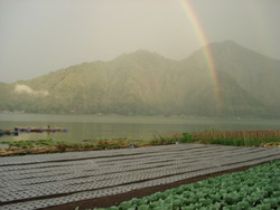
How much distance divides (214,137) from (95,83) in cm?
10796

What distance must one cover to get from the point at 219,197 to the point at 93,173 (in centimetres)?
315

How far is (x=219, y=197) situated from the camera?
545 cm

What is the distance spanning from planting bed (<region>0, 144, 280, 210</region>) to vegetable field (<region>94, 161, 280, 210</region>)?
0.79m

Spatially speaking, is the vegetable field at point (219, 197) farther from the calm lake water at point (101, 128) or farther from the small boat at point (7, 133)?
the small boat at point (7, 133)

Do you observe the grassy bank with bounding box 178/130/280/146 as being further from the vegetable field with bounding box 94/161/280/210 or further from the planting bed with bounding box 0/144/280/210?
the vegetable field with bounding box 94/161/280/210

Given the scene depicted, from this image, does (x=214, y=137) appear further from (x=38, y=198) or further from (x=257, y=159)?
(x=38, y=198)

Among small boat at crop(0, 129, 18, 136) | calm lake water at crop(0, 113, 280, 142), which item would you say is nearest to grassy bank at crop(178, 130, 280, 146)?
calm lake water at crop(0, 113, 280, 142)

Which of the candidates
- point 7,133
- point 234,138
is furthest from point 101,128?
point 234,138

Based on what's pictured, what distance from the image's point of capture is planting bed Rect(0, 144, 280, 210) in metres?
5.68

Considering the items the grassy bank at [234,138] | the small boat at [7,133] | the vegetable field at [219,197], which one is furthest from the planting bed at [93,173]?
the small boat at [7,133]

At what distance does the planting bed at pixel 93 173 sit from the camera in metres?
5.68

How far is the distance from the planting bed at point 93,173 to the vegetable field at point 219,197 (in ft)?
2.59

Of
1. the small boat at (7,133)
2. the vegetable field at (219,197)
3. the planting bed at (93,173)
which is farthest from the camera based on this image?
the small boat at (7,133)

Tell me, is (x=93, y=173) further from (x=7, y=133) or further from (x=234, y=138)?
(x=7, y=133)
